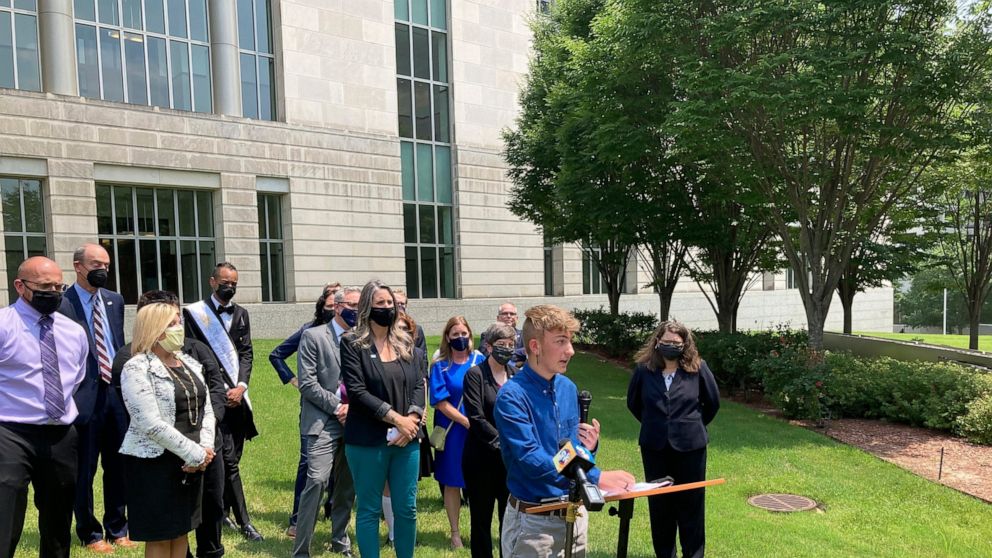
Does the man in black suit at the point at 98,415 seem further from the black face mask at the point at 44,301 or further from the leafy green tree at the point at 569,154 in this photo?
the leafy green tree at the point at 569,154

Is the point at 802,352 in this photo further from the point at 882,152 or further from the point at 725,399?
the point at 882,152

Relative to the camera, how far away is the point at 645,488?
3014 millimetres

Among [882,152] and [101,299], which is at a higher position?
[882,152]

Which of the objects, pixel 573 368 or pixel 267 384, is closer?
pixel 267 384

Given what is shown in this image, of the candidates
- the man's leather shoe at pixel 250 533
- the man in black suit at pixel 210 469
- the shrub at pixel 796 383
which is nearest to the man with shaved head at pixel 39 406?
the man in black suit at pixel 210 469

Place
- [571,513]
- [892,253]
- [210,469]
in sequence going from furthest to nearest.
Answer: [892,253] → [210,469] → [571,513]

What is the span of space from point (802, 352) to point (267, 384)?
11014 mm

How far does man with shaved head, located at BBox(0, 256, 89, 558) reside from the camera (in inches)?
160

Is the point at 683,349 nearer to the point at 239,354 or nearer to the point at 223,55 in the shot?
the point at 239,354

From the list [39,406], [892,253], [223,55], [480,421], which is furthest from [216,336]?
[892,253]

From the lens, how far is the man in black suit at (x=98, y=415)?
5207mm

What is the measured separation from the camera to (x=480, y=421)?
15.7 feet

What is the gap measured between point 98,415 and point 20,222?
17.0 metres

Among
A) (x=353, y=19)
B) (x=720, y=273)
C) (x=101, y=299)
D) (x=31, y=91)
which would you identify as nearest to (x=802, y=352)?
(x=720, y=273)
